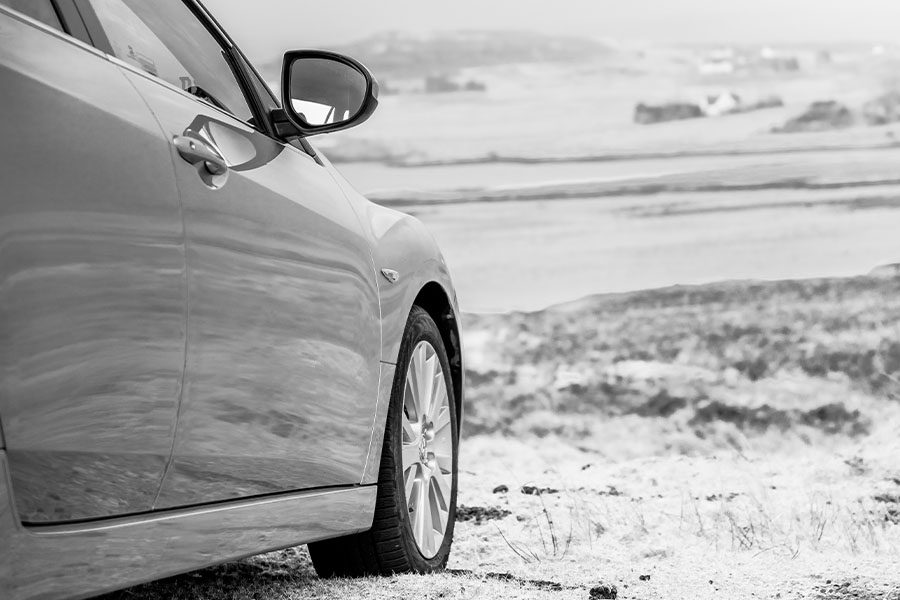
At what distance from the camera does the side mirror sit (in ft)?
10.8

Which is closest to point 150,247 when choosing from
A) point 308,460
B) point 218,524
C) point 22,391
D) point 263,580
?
point 22,391

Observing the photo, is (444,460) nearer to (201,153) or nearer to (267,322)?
(267,322)

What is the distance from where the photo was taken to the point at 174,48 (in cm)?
301

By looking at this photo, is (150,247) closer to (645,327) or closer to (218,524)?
(218,524)

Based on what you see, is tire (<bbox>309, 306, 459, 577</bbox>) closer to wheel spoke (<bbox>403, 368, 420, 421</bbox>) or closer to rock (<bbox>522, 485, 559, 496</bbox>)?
wheel spoke (<bbox>403, 368, 420, 421</bbox>)

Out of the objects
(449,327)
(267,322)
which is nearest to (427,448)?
(449,327)

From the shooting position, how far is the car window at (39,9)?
2146mm

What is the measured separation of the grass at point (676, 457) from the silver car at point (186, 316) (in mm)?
519

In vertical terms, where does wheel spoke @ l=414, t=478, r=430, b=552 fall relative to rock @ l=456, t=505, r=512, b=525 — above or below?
above

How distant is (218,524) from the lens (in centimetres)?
263

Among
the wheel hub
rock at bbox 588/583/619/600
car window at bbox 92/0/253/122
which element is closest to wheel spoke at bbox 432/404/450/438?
the wheel hub

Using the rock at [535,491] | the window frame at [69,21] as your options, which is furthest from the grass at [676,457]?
the window frame at [69,21]

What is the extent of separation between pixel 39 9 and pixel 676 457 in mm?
6871

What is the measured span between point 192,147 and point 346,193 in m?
1.09
